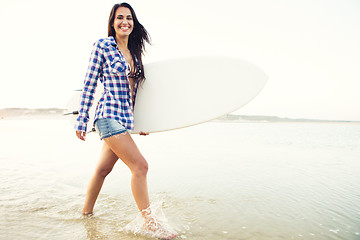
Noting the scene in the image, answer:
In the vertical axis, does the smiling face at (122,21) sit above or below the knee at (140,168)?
above

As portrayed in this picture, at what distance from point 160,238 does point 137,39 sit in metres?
1.31

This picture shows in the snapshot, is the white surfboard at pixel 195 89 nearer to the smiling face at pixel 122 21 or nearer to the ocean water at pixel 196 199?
the smiling face at pixel 122 21

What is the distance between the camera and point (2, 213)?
197 centimetres

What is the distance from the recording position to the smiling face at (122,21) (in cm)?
173

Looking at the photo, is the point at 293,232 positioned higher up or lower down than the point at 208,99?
lower down

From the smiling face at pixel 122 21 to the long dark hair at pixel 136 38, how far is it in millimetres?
36

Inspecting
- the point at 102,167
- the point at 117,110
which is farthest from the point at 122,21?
the point at 102,167

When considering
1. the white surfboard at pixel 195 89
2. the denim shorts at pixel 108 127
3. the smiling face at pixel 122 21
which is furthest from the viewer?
the white surfboard at pixel 195 89

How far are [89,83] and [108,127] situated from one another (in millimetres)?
303

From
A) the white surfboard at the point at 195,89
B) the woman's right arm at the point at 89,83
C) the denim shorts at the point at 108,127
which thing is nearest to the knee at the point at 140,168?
the denim shorts at the point at 108,127

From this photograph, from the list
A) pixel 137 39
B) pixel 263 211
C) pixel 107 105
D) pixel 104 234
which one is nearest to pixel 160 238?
pixel 104 234

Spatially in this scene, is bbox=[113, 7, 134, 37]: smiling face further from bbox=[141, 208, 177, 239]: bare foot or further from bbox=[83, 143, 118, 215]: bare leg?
bbox=[141, 208, 177, 239]: bare foot

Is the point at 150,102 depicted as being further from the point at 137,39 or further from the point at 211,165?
the point at 211,165

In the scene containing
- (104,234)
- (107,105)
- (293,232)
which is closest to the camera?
(107,105)
